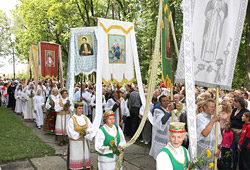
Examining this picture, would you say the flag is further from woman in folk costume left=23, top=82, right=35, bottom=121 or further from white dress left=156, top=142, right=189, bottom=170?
woman in folk costume left=23, top=82, right=35, bottom=121

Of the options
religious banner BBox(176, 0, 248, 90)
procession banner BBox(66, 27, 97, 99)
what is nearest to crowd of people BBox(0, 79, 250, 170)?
religious banner BBox(176, 0, 248, 90)

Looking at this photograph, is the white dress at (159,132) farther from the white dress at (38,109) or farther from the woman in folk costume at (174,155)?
the white dress at (38,109)

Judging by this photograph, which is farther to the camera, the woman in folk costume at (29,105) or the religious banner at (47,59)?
the woman in folk costume at (29,105)

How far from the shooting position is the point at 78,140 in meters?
5.33

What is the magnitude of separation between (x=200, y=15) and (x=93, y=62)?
153 inches

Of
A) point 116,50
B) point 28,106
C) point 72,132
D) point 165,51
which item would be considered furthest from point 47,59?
point 165,51

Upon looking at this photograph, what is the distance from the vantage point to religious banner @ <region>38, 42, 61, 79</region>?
8977 millimetres

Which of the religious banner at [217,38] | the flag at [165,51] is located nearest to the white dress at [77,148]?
the flag at [165,51]

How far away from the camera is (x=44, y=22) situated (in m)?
23.5

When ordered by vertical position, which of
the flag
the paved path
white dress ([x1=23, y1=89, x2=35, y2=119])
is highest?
the flag

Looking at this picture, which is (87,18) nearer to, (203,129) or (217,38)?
(217,38)

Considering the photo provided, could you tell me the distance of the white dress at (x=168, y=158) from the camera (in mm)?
2531

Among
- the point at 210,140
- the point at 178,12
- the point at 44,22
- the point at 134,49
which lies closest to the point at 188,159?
the point at 210,140

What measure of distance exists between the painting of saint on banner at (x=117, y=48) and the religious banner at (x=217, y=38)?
2.23m
